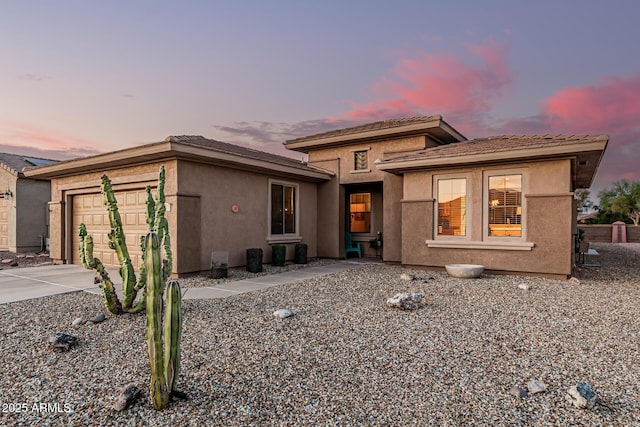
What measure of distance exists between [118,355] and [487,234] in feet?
27.9

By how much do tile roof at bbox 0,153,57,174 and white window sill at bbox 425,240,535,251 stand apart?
644 inches

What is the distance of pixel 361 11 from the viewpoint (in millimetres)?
10289

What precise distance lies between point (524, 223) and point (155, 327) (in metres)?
8.77

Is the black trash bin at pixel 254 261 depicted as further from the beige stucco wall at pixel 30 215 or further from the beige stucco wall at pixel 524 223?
the beige stucco wall at pixel 30 215

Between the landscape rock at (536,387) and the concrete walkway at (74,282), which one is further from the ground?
the landscape rock at (536,387)

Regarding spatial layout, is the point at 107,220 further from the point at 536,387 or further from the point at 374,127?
the point at 536,387

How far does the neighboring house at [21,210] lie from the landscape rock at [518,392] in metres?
18.6

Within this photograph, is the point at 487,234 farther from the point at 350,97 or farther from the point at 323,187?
the point at 350,97

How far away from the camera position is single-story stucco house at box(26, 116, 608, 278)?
8.39m

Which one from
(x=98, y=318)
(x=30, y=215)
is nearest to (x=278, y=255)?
(x=98, y=318)

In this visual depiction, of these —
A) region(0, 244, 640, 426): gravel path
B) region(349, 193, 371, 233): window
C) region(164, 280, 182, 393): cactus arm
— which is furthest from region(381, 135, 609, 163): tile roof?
region(164, 280, 182, 393): cactus arm

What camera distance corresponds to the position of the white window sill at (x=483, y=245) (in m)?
8.57

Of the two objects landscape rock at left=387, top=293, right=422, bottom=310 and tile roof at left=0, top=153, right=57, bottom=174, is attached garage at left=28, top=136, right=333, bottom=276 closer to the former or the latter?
tile roof at left=0, top=153, right=57, bottom=174

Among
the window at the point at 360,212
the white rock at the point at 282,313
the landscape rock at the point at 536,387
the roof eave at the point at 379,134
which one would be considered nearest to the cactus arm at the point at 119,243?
the white rock at the point at 282,313
